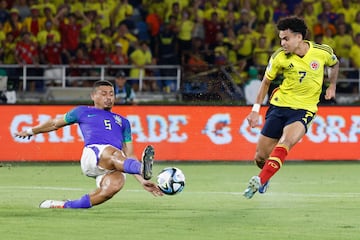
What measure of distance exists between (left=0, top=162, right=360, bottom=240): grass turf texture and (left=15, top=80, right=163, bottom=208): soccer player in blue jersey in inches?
9.1

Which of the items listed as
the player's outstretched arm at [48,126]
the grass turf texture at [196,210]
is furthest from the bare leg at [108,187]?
the player's outstretched arm at [48,126]

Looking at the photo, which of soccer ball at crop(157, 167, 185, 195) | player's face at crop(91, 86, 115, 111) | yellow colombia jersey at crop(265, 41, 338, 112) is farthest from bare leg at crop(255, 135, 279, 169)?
soccer ball at crop(157, 167, 185, 195)

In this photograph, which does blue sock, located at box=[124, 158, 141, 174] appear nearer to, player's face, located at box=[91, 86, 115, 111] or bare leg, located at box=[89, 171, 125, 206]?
bare leg, located at box=[89, 171, 125, 206]

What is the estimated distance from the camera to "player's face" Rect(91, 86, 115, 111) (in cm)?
1224

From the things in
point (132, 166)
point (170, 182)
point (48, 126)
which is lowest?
point (170, 182)

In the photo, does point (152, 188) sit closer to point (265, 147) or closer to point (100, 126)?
point (100, 126)

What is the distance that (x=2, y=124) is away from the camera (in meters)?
20.0

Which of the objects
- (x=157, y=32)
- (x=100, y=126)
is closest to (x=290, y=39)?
(x=100, y=126)

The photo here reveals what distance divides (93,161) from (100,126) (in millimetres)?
504

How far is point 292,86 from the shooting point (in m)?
13.1

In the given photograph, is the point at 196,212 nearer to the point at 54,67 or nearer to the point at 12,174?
the point at 12,174

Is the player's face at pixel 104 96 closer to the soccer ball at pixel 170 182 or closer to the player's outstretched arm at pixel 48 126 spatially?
the player's outstretched arm at pixel 48 126

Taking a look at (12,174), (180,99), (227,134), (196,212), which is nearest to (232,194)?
(196,212)

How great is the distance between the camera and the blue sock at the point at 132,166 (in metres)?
11.3
